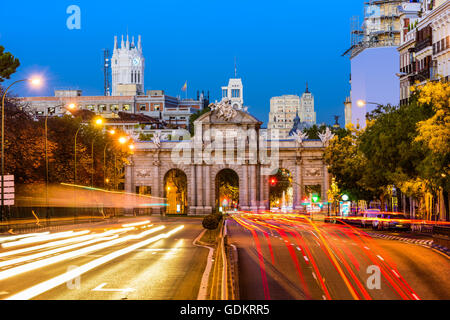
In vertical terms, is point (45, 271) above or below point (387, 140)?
below

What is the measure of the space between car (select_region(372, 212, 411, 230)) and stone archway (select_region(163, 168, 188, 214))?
58.0m

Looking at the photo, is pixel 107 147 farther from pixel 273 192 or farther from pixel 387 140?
pixel 273 192

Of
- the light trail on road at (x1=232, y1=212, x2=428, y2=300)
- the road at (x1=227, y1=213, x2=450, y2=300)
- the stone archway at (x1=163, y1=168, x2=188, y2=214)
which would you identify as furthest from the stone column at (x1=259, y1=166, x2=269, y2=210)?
the road at (x1=227, y1=213, x2=450, y2=300)

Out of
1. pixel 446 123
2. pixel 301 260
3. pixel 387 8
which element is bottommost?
pixel 301 260

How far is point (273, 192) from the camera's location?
509 feet

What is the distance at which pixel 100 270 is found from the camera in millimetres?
26609

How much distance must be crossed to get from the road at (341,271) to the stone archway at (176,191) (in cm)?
→ 7980

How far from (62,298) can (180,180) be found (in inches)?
4451

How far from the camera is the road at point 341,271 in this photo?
21.6 m

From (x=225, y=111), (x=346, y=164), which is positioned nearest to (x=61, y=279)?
(x=346, y=164)

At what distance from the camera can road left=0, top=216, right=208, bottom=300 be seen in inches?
803

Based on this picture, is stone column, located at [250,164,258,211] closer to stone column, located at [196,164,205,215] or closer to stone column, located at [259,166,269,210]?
stone column, located at [259,166,269,210]

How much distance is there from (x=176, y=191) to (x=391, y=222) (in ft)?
267

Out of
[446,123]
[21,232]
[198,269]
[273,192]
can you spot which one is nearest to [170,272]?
[198,269]
